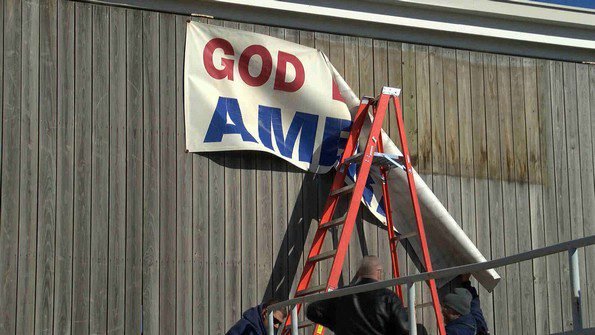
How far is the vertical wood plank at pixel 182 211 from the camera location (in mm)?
10922

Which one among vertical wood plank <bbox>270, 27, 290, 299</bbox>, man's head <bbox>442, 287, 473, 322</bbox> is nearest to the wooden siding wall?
vertical wood plank <bbox>270, 27, 290, 299</bbox>

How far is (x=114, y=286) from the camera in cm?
1068

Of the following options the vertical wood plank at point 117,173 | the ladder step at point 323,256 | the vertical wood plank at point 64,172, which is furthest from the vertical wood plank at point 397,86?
the vertical wood plank at point 64,172

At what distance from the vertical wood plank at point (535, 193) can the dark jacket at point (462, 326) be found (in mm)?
3217

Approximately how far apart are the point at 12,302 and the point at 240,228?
2353mm

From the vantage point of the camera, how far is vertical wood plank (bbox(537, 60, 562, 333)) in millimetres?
12633

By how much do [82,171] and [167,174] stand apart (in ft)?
2.79

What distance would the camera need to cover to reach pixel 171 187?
11078 mm

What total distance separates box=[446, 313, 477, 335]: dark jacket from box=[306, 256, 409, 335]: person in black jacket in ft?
1.77

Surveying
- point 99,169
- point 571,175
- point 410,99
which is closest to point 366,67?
point 410,99

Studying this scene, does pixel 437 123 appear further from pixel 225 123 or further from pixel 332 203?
pixel 225 123

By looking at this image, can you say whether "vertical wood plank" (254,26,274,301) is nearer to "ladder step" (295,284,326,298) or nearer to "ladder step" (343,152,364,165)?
"ladder step" (295,284,326,298)

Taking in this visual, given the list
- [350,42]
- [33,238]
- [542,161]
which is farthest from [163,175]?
[542,161]

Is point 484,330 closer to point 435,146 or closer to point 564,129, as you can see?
point 435,146
